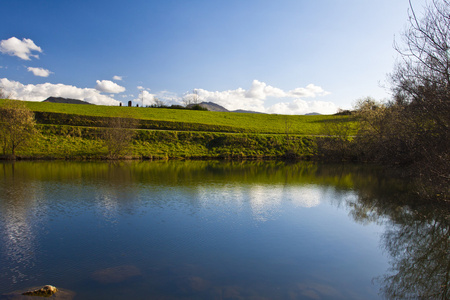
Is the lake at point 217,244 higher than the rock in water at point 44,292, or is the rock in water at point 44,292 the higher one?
the rock in water at point 44,292

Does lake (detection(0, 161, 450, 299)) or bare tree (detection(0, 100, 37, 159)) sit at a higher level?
bare tree (detection(0, 100, 37, 159))

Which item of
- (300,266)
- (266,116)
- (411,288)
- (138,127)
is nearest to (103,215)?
(300,266)

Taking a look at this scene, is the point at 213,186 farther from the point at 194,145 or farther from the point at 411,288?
the point at 194,145

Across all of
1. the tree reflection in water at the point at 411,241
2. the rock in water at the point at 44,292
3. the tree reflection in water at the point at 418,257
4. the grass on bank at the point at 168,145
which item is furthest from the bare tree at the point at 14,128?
the tree reflection in water at the point at 418,257

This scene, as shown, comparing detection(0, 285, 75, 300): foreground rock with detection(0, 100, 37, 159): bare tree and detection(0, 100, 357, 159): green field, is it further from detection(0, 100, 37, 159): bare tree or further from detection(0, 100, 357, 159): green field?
detection(0, 100, 357, 159): green field

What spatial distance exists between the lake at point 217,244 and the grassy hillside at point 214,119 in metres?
41.0

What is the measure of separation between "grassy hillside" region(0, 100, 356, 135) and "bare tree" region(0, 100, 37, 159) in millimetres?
17611

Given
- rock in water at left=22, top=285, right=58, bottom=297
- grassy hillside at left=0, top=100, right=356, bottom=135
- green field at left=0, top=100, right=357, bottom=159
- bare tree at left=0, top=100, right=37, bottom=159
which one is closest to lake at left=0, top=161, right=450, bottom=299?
rock in water at left=22, top=285, right=58, bottom=297

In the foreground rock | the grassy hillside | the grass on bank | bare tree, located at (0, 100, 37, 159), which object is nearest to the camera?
the foreground rock

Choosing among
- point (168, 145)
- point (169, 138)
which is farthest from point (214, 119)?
point (168, 145)

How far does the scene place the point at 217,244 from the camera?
36.7 feet

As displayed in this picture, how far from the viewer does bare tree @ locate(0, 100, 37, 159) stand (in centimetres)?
3853

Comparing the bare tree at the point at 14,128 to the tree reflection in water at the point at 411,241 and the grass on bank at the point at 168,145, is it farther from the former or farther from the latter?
the tree reflection in water at the point at 411,241

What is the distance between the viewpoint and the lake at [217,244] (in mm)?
8188
